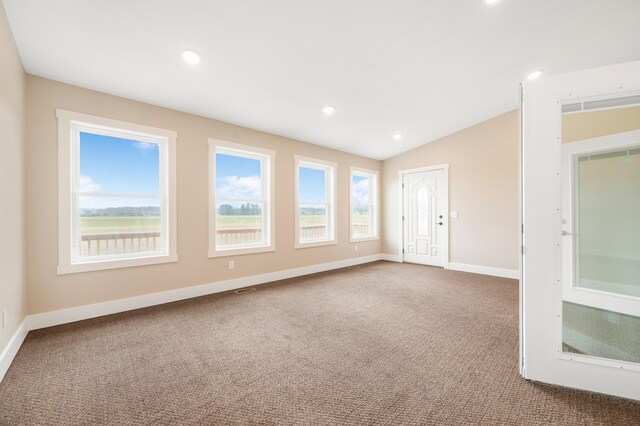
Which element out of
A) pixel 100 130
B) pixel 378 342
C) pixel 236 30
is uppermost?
pixel 236 30

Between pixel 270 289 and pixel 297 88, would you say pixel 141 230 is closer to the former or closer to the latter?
pixel 270 289

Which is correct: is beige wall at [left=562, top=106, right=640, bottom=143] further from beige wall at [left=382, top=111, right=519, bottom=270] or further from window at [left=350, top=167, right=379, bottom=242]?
window at [left=350, top=167, right=379, bottom=242]

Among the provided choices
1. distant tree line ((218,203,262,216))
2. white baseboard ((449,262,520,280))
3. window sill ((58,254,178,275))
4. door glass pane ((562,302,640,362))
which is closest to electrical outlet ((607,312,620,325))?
door glass pane ((562,302,640,362))

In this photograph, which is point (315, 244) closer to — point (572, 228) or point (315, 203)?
point (315, 203)

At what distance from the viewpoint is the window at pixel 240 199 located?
4.12 metres

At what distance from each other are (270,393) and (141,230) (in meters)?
2.80

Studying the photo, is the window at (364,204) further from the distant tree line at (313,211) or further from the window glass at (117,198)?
the window glass at (117,198)

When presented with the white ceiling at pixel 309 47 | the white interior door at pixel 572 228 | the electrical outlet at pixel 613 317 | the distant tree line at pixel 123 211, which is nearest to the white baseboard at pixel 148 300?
the distant tree line at pixel 123 211

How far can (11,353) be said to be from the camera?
7.19 ft

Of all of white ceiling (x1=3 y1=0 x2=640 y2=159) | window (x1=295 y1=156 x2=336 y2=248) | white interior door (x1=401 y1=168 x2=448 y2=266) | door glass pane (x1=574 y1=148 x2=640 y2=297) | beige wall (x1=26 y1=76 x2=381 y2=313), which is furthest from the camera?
white interior door (x1=401 y1=168 x2=448 y2=266)

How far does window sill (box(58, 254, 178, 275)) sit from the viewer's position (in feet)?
9.71

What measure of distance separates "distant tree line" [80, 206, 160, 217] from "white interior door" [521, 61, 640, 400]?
3.98 meters

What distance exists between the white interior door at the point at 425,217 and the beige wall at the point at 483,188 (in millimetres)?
193

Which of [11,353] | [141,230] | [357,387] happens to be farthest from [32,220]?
[357,387]
